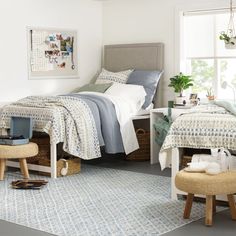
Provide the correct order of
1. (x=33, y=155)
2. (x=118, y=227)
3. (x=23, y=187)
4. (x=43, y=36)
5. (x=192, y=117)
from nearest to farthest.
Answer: (x=118, y=227)
(x=192, y=117)
(x=23, y=187)
(x=33, y=155)
(x=43, y=36)

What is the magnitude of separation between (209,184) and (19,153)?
2334 millimetres

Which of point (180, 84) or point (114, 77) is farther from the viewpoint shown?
point (114, 77)

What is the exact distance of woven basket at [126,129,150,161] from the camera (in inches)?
263

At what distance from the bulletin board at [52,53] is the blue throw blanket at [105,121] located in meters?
0.92

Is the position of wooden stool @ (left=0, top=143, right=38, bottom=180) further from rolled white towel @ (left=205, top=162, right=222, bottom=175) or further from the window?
the window

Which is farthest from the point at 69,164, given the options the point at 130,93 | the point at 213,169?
the point at 213,169

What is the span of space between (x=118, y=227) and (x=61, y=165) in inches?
78.8

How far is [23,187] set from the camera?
5.12 meters

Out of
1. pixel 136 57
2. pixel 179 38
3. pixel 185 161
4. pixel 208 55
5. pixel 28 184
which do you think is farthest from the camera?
pixel 136 57

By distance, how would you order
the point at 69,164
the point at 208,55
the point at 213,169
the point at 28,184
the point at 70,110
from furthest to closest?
1. the point at 208,55
2. the point at 69,164
3. the point at 70,110
4. the point at 28,184
5. the point at 213,169

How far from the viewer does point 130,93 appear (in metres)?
6.66

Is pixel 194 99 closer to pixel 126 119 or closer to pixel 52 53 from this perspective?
pixel 126 119

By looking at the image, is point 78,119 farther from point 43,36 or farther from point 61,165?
point 43,36

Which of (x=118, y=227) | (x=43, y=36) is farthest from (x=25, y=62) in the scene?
(x=118, y=227)
